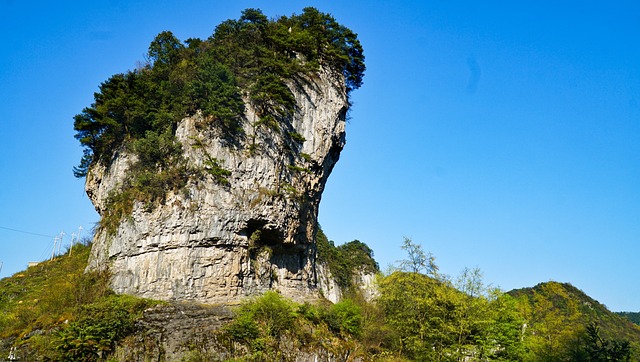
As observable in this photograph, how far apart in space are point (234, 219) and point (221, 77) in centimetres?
918

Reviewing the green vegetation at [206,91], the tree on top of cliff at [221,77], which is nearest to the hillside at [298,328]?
the green vegetation at [206,91]

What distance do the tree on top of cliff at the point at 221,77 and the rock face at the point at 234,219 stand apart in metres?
0.98

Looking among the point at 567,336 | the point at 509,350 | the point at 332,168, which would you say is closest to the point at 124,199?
the point at 332,168

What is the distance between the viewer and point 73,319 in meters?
25.8

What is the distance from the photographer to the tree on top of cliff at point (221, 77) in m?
33.7

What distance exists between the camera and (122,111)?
36.0m

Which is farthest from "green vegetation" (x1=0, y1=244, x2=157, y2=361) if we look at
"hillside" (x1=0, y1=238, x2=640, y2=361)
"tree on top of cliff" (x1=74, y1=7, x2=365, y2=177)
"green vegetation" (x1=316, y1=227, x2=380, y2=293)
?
"green vegetation" (x1=316, y1=227, x2=380, y2=293)

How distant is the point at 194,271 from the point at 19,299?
15047 millimetres

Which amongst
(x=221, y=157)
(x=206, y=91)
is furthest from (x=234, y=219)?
(x=206, y=91)

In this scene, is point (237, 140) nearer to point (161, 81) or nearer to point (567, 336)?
point (161, 81)

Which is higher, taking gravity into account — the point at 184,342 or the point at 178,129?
the point at 178,129

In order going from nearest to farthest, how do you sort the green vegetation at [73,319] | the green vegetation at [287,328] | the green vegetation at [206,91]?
the green vegetation at [73,319]
the green vegetation at [287,328]
the green vegetation at [206,91]

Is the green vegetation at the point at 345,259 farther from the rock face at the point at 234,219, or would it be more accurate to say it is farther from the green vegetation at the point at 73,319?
the green vegetation at the point at 73,319

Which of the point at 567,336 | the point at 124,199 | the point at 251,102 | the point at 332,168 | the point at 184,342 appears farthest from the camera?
the point at 332,168
